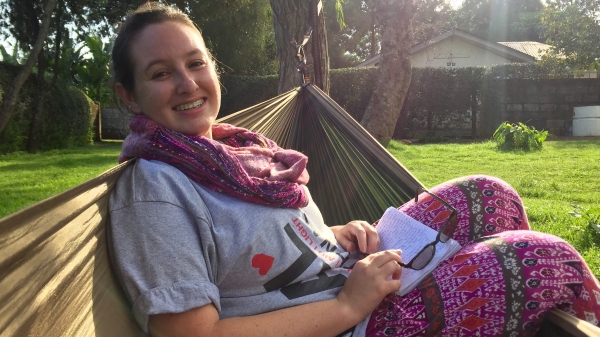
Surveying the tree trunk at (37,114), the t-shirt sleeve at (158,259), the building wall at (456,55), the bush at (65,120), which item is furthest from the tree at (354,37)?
the t-shirt sleeve at (158,259)

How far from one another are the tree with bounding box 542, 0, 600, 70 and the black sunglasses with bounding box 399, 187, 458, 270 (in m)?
11.6

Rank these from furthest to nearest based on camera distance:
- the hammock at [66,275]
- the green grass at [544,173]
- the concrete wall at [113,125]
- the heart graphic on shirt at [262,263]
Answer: the concrete wall at [113,125] → the green grass at [544,173] → the heart graphic on shirt at [262,263] → the hammock at [66,275]

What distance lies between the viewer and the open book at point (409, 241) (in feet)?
3.80

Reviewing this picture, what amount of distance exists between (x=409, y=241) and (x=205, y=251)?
0.56m

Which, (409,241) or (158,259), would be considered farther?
(409,241)

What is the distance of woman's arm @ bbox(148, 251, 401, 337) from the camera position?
0.89 meters

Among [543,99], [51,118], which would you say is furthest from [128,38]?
[543,99]

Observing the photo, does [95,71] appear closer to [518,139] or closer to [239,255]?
[518,139]

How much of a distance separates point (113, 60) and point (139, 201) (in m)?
0.40

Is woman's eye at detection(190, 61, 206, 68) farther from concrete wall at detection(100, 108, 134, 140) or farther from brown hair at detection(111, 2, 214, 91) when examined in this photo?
concrete wall at detection(100, 108, 134, 140)

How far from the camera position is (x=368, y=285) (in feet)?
3.53

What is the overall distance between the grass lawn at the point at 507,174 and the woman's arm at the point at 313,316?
60.3 inches

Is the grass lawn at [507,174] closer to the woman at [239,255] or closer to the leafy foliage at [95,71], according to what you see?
the woman at [239,255]

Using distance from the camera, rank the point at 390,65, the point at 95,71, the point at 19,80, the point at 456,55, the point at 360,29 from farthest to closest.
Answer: the point at 360,29 < the point at 456,55 < the point at 95,71 < the point at 390,65 < the point at 19,80
